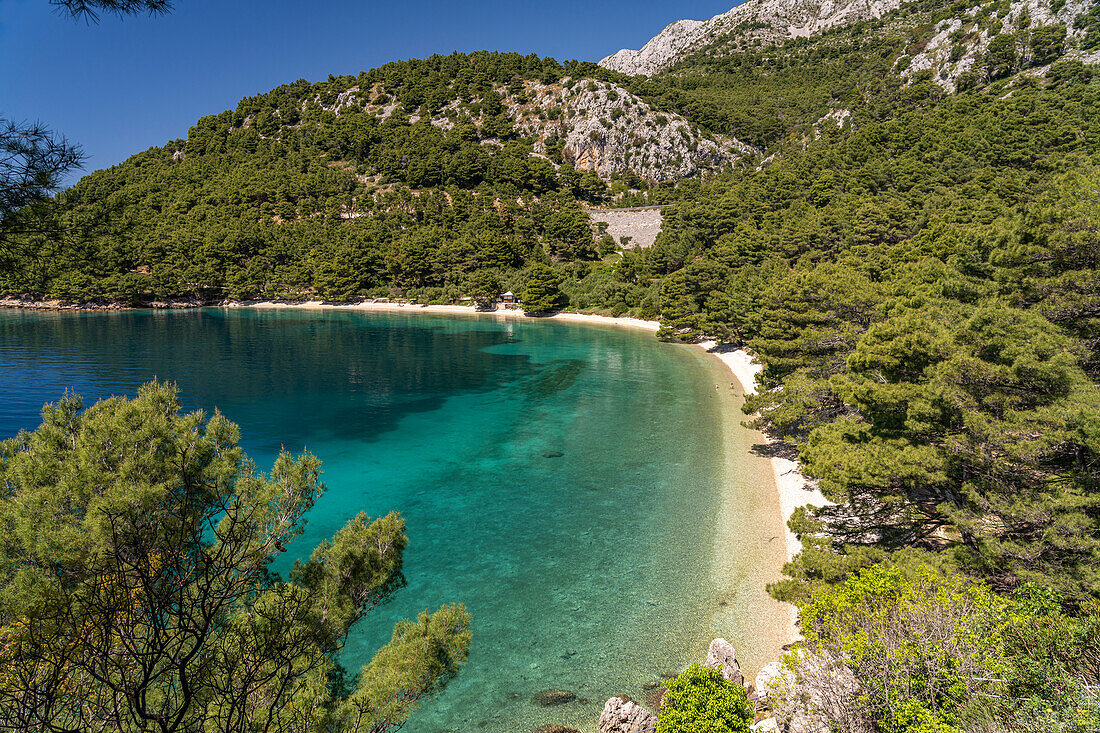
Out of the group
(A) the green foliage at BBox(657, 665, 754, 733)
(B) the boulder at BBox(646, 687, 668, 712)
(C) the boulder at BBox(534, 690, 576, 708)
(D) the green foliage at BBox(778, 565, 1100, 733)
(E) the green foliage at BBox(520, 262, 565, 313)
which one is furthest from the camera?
(E) the green foliage at BBox(520, 262, 565, 313)

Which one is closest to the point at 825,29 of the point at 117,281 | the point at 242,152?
the point at 242,152

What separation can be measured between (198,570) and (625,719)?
822 centimetres

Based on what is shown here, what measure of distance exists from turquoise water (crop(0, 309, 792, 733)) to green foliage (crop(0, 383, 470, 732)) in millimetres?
4461

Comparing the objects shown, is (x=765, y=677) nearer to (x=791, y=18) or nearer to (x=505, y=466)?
(x=505, y=466)

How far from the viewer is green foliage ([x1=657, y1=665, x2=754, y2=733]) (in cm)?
789

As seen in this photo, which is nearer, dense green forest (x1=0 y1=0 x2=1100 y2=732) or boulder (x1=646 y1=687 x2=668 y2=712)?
dense green forest (x1=0 y1=0 x2=1100 y2=732)

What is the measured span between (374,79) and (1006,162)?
170194 millimetres

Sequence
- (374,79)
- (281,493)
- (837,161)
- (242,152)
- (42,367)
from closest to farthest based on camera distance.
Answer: (281,493)
(42,367)
(837,161)
(242,152)
(374,79)

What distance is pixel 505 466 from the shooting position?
24656 millimetres

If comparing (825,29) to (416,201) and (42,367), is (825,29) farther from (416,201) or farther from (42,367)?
(42,367)

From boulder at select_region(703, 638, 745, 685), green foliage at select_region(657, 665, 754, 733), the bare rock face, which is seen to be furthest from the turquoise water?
green foliage at select_region(657, 665, 754, 733)

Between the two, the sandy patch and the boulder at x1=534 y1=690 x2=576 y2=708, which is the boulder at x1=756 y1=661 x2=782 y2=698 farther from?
the sandy patch

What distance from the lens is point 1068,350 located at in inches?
420

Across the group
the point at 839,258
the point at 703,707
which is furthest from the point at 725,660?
the point at 839,258
